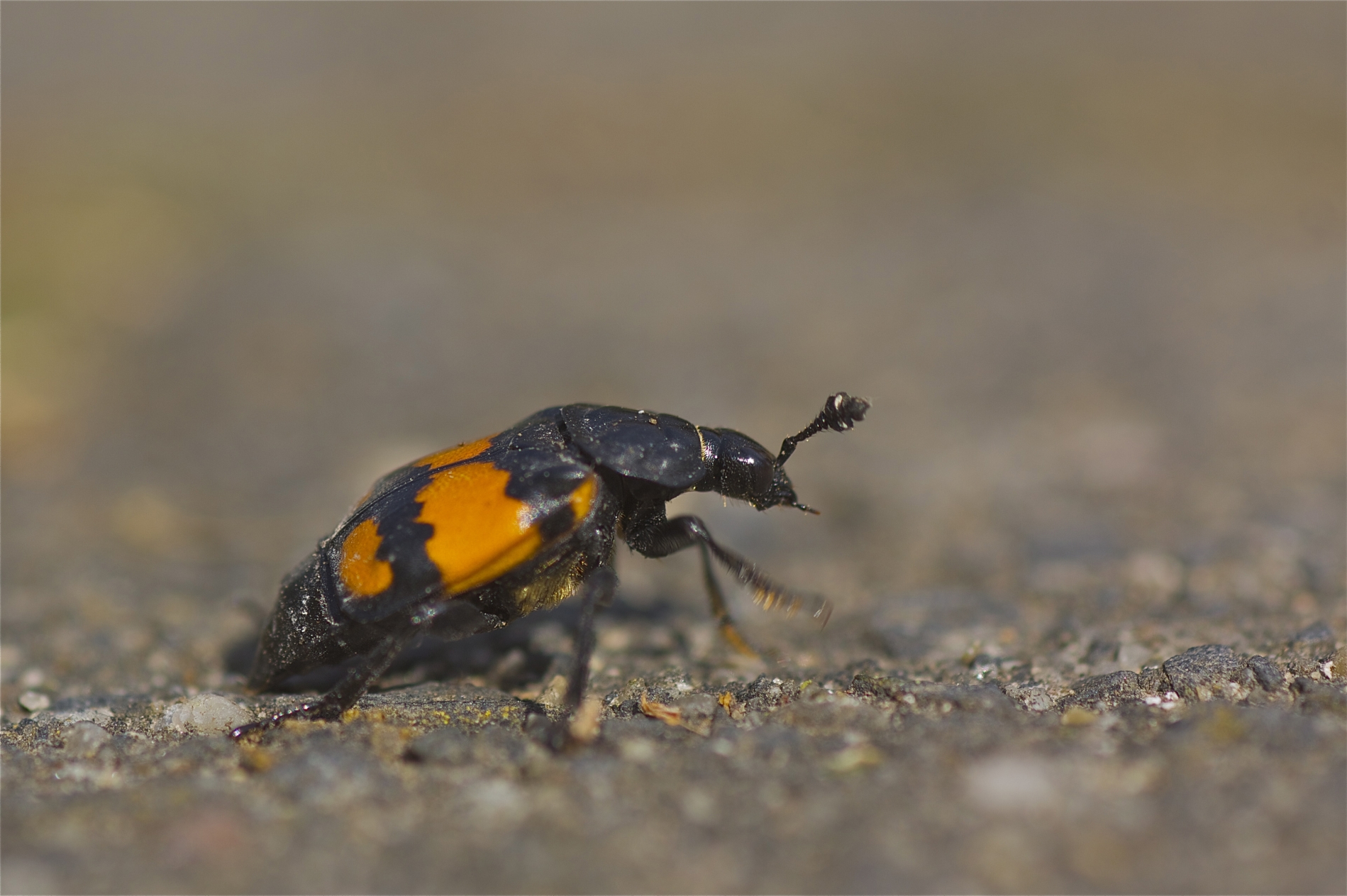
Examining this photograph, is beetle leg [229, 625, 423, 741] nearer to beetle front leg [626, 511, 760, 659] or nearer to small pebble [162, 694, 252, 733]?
small pebble [162, 694, 252, 733]

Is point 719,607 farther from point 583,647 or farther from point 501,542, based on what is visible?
point 501,542

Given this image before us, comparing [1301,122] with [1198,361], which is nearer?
[1198,361]

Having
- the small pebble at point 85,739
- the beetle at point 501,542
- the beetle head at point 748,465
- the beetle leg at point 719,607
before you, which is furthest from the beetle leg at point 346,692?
the beetle head at point 748,465

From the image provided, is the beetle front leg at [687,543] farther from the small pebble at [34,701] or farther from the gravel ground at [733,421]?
the small pebble at [34,701]

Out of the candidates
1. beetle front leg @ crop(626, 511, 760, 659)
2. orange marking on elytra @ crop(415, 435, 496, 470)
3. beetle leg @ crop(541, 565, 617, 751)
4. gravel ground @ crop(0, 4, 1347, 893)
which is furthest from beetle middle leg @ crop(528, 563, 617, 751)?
orange marking on elytra @ crop(415, 435, 496, 470)

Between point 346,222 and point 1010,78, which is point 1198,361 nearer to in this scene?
point 1010,78

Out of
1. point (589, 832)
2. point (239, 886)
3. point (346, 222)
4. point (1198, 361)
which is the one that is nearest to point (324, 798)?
point (239, 886)
